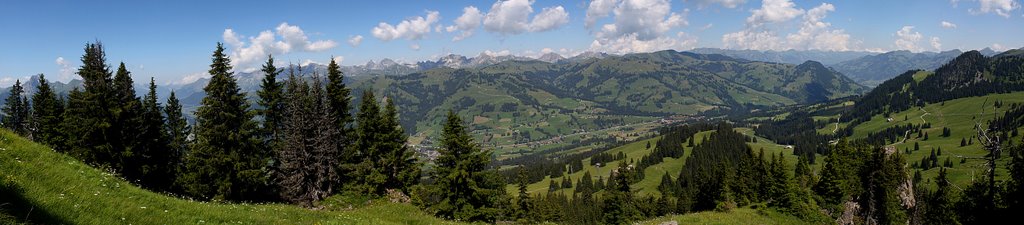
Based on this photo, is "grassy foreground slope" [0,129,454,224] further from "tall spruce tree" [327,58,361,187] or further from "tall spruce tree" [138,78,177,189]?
"tall spruce tree" [138,78,177,189]

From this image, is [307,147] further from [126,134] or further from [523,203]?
[523,203]

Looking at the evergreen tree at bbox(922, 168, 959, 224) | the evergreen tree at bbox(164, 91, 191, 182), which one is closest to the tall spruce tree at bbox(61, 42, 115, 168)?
the evergreen tree at bbox(164, 91, 191, 182)

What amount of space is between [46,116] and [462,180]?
56.7m

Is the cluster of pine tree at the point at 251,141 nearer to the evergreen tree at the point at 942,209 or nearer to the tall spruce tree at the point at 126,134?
the tall spruce tree at the point at 126,134

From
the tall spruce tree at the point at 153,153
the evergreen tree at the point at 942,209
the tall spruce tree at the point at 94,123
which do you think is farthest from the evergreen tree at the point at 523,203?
the evergreen tree at the point at 942,209

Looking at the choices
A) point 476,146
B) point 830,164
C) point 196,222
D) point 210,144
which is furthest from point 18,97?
point 830,164

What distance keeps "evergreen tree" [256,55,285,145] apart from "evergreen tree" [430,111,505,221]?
Answer: 1825 cm

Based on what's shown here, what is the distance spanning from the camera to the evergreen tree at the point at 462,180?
4241cm

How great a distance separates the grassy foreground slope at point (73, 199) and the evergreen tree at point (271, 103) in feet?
114

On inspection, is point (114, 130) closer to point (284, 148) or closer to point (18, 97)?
point (284, 148)

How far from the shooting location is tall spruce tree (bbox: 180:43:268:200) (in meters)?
44.3

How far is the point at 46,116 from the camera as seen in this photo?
60594mm

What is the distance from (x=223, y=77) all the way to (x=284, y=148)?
838cm

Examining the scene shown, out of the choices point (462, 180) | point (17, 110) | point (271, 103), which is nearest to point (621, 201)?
point (462, 180)
